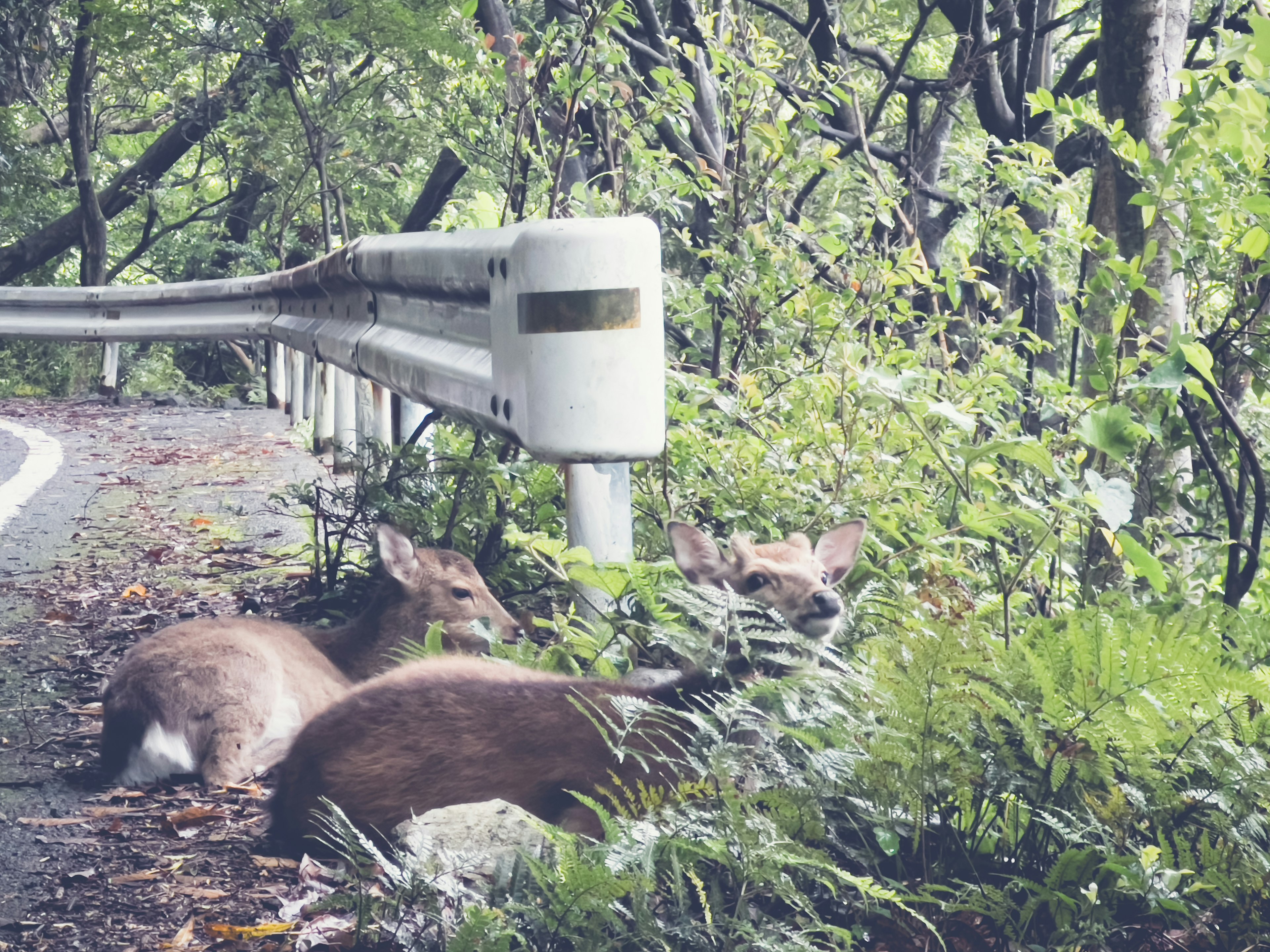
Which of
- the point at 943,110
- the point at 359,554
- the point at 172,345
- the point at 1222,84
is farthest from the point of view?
the point at 172,345

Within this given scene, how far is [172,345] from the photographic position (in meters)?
26.1

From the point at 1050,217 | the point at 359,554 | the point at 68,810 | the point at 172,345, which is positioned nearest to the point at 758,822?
the point at 68,810

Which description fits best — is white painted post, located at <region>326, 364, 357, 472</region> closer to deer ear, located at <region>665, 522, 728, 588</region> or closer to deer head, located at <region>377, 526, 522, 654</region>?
deer head, located at <region>377, 526, 522, 654</region>

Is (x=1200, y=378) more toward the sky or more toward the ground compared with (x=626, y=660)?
more toward the sky

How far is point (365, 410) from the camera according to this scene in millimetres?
6383

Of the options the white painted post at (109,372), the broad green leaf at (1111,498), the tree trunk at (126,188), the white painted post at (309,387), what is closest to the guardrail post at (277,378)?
the white painted post at (309,387)

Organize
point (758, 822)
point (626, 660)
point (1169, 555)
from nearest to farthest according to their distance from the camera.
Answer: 1. point (758, 822)
2. point (626, 660)
3. point (1169, 555)

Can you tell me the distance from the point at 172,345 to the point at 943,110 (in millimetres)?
19631

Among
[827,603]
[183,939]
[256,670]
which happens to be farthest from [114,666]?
[827,603]

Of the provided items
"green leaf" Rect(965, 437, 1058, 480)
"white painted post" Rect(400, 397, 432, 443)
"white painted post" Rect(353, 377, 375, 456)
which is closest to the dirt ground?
"white painted post" Rect(353, 377, 375, 456)

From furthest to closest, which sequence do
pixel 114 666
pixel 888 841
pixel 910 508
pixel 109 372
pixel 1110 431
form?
pixel 109 372, pixel 114 666, pixel 910 508, pixel 1110 431, pixel 888 841

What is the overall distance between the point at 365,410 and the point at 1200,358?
14.0 ft

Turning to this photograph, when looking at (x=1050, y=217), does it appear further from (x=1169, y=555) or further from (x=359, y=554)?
(x=359, y=554)

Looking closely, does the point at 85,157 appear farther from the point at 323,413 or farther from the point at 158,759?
Answer: the point at 158,759
